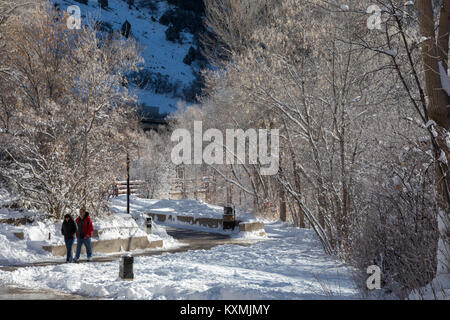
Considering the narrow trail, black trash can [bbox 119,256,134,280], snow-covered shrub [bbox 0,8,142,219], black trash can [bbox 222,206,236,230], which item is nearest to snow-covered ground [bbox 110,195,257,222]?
black trash can [bbox 222,206,236,230]

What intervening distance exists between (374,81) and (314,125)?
2311mm

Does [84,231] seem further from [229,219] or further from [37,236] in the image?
[229,219]

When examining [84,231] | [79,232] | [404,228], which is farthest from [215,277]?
[79,232]

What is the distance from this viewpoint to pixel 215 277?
9.84 meters

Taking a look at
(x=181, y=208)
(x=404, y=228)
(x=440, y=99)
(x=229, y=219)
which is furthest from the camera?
(x=181, y=208)

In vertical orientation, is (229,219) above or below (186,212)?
above

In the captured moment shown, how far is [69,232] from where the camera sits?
13.2m

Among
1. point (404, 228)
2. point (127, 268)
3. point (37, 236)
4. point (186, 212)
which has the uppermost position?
point (404, 228)

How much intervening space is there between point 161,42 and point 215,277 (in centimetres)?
14251

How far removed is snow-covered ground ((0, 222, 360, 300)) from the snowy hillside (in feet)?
311

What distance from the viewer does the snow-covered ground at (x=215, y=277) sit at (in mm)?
7828

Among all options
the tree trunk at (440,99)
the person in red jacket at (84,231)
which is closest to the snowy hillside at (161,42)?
the person in red jacket at (84,231)

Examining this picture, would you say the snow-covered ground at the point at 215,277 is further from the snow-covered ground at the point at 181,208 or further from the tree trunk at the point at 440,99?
the snow-covered ground at the point at 181,208
